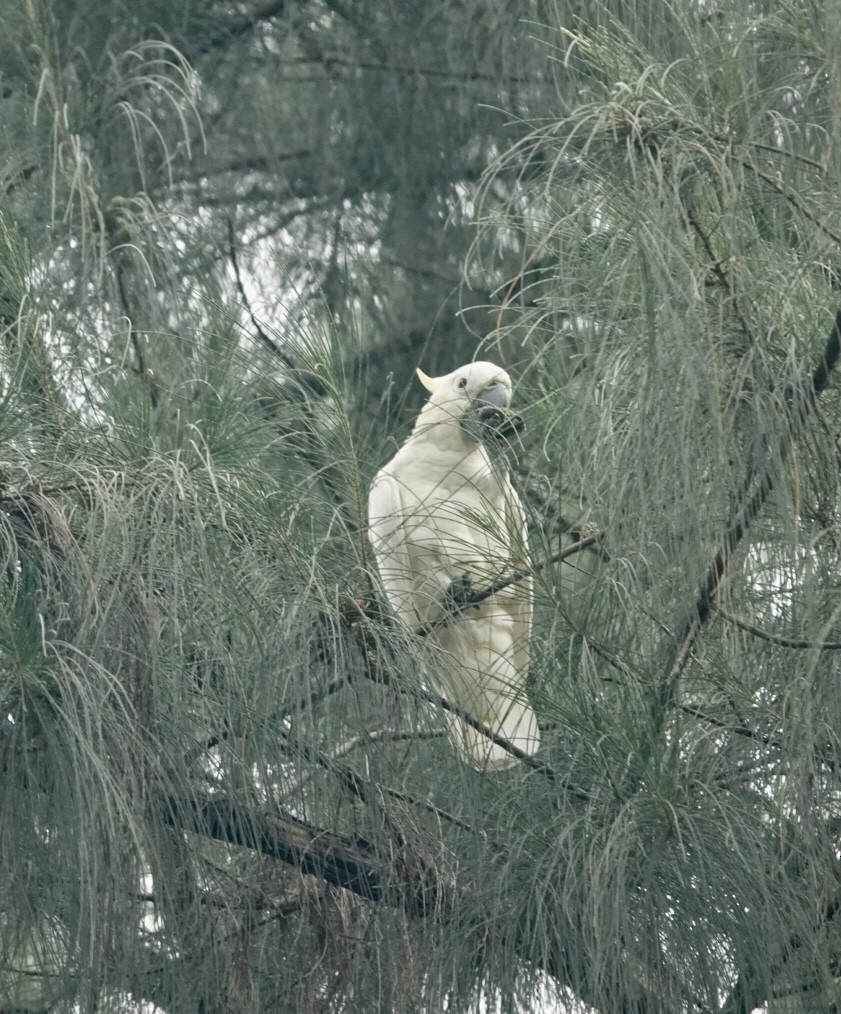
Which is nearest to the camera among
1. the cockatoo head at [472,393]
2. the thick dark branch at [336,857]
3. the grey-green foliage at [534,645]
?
the grey-green foliage at [534,645]

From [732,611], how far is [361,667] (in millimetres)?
306

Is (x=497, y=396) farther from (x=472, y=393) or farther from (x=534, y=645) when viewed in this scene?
(x=534, y=645)

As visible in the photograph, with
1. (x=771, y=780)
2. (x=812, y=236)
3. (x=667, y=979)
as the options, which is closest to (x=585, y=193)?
(x=812, y=236)

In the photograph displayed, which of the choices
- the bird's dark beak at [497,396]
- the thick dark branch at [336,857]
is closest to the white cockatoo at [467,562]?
the bird's dark beak at [497,396]

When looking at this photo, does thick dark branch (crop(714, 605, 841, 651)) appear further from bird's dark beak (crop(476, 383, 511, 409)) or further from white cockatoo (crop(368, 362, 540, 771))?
bird's dark beak (crop(476, 383, 511, 409))

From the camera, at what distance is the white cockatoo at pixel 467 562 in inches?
57.4

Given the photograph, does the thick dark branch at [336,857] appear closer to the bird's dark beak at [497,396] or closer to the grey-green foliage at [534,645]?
the grey-green foliage at [534,645]

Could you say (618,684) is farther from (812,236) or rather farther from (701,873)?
(812,236)

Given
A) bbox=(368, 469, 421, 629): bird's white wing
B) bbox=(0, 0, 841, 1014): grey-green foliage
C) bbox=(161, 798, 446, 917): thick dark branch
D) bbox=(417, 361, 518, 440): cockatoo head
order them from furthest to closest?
bbox=(417, 361, 518, 440): cockatoo head < bbox=(368, 469, 421, 629): bird's white wing < bbox=(161, 798, 446, 917): thick dark branch < bbox=(0, 0, 841, 1014): grey-green foliage

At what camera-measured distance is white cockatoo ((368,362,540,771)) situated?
146 cm

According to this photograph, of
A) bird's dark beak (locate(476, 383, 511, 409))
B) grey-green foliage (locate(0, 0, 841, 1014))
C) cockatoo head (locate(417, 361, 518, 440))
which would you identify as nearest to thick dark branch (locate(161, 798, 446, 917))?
grey-green foliage (locate(0, 0, 841, 1014))

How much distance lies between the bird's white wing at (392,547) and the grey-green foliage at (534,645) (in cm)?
6

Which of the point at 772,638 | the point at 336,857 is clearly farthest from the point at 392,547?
the point at 772,638

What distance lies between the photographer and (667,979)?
1.38 metres
